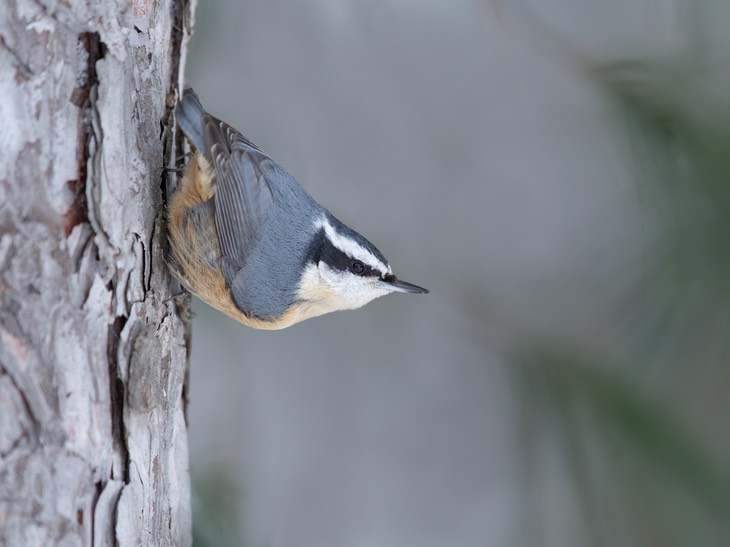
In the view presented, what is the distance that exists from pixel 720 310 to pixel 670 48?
2.34 ft

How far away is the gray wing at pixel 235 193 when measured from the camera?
5.03 ft

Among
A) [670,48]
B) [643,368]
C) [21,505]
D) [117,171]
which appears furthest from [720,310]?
[21,505]

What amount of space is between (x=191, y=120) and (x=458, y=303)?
4.18 ft

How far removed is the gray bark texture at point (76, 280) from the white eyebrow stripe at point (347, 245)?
417 millimetres

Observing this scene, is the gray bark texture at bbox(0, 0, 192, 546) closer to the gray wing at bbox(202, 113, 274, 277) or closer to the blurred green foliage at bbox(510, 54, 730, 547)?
the gray wing at bbox(202, 113, 274, 277)

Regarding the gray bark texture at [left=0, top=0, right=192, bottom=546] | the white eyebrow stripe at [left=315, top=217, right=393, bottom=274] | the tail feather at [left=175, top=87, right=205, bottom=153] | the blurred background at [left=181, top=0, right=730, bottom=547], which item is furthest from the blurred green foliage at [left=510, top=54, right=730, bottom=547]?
the gray bark texture at [left=0, top=0, right=192, bottom=546]

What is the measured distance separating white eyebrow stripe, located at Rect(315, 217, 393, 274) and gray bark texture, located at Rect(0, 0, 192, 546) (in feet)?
1.37

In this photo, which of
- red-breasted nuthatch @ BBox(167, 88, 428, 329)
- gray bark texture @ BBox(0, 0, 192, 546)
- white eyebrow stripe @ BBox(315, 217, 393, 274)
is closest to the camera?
gray bark texture @ BBox(0, 0, 192, 546)

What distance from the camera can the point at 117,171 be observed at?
1.22 metres

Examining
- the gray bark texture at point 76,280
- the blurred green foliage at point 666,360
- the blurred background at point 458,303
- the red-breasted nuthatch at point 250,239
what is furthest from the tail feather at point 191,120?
the blurred green foliage at point 666,360

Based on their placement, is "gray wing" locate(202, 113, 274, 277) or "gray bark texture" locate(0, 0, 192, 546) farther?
"gray wing" locate(202, 113, 274, 277)

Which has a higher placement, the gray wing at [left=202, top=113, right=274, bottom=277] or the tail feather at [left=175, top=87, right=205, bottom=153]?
the tail feather at [left=175, top=87, right=205, bottom=153]

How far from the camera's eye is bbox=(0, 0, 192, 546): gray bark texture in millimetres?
1069

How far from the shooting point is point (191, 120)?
1525 millimetres
